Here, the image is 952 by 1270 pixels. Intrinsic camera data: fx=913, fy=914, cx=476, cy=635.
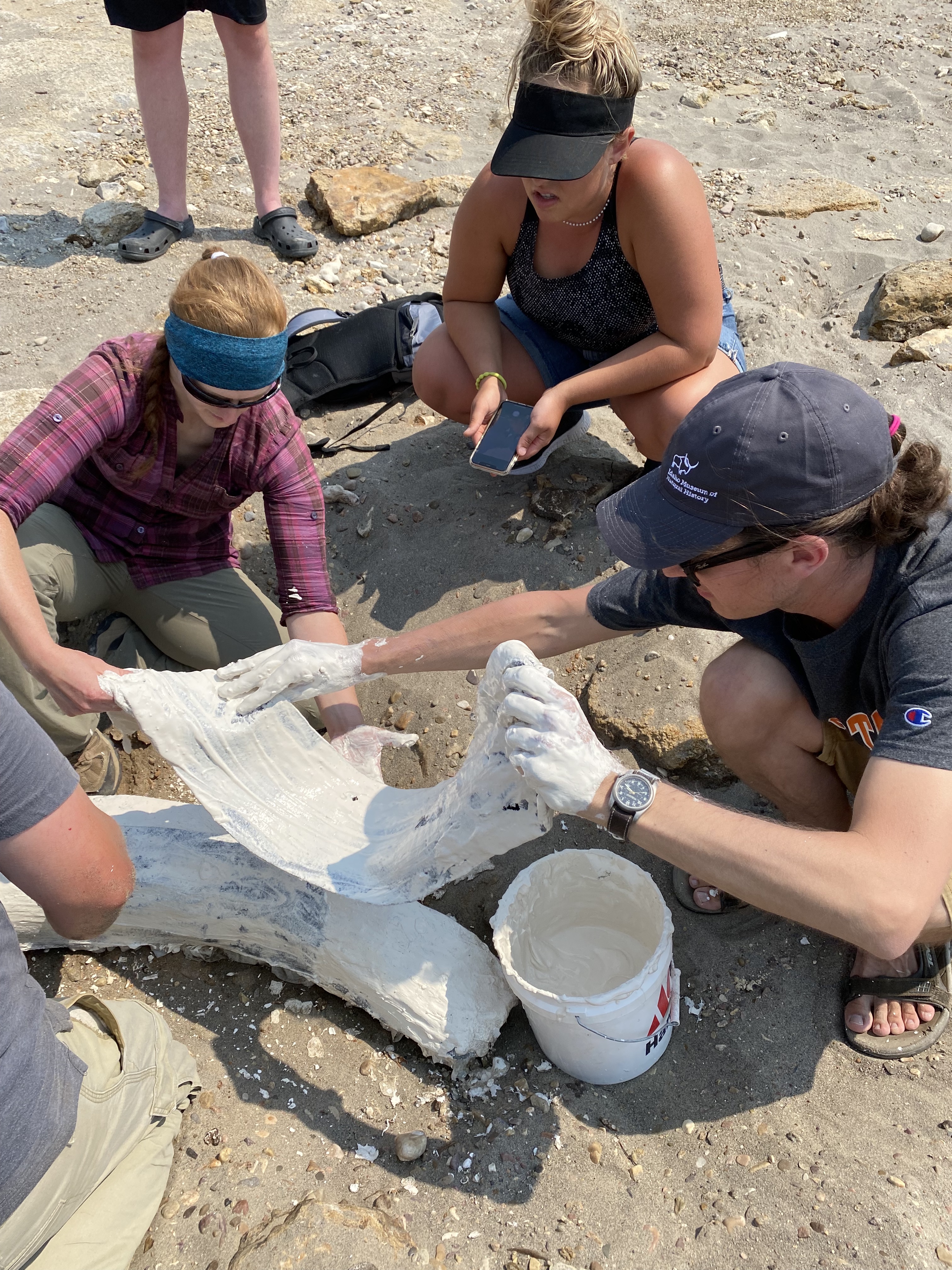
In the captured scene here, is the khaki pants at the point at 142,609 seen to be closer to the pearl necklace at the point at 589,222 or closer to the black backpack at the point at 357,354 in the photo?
the black backpack at the point at 357,354

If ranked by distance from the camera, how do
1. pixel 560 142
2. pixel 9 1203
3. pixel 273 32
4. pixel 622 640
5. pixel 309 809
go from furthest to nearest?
pixel 273 32
pixel 622 640
pixel 560 142
pixel 309 809
pixel 9 1203

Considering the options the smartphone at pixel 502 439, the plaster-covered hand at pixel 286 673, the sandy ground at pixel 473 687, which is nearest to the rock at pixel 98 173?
the sandy ground at pixel 473 687

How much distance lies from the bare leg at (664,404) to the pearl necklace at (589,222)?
483 millimetres

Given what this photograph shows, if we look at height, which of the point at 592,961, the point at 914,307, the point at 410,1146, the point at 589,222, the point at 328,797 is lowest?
the point at 410,1146

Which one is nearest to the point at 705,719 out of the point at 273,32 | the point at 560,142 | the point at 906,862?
the point at 906,862

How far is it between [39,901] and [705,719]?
1332 mm

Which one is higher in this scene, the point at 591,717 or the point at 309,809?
the point at 309,809

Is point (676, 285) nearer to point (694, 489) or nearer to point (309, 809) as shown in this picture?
point (694, 489)

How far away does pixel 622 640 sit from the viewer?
8.79 feet

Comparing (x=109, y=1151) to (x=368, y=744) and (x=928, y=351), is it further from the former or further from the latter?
(x=928, y=351)

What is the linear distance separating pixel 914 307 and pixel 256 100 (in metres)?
2.74

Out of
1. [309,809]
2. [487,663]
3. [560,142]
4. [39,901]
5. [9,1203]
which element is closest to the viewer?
[9,1203]

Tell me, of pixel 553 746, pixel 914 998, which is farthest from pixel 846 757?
pixel 553 746

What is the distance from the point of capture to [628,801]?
1.45m
